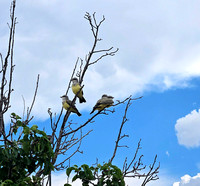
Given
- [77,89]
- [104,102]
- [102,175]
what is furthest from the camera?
[77,89]

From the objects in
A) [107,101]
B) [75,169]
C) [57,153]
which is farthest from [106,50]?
[75,169]

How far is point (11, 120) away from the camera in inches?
198

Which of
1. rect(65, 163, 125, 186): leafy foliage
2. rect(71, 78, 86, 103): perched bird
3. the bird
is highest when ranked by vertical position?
rect(71, 78, 86, 103): perched bird

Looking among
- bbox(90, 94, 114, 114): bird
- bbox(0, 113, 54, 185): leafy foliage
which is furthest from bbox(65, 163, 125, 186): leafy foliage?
bbox(90, 94, 114, 114): bird

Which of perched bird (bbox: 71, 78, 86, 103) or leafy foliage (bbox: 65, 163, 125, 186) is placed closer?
leafy foliage (bbox: 65, 163, 125, 186)

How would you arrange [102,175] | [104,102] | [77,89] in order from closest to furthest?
[102,175] < [104,102] < [77,89]

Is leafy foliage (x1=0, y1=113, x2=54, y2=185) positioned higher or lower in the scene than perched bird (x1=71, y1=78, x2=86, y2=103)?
lower

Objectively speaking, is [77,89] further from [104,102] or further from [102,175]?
[102,175]

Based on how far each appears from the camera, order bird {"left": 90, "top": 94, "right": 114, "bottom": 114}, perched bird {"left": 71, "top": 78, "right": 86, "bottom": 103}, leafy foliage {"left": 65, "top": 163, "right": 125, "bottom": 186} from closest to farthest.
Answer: leafy foliage {"left": 65, "top": 163, "right": 125, "bottom": 186} < bird {"left": 90, "top": 94, "right": 114, "bottom": 114} < perched bird {"left": 71, "top": 78, "right": 86, "bottom": 103}

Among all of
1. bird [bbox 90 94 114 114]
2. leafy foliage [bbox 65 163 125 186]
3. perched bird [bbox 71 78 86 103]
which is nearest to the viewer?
leafy foliage [bbox 65 163 125 186]

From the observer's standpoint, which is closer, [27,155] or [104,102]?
[27,155]

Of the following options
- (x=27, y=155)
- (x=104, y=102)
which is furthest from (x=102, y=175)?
(x=104, y=102)

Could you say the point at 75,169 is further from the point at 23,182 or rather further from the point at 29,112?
the point at 29,112

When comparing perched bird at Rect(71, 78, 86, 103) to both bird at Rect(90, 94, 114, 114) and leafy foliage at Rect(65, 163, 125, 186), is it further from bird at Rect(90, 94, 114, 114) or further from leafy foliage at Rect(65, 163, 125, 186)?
leafy foliage at Rect(65, 163, 125, 186)
